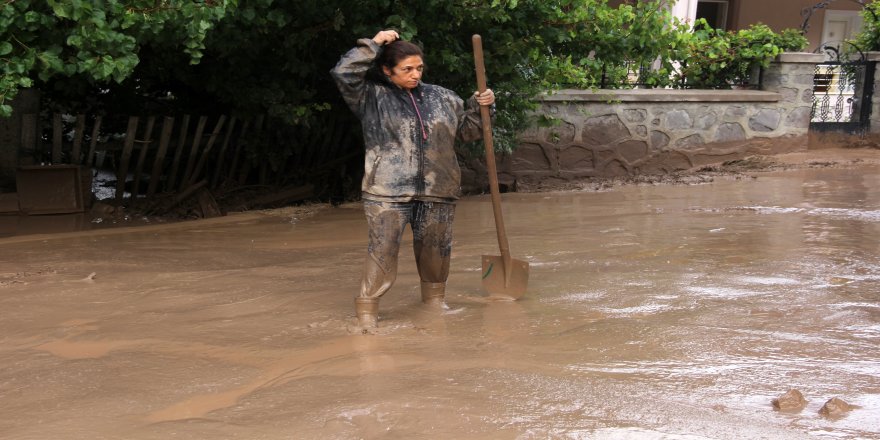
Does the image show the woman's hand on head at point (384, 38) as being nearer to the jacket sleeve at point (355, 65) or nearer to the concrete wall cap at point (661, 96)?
the jacket sleeve at point (355, 65)

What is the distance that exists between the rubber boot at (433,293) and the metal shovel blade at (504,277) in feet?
1.06

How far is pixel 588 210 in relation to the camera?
7.86 metres

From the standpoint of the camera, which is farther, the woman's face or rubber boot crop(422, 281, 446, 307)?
rubber boot crop(422, 281, 446, 307)

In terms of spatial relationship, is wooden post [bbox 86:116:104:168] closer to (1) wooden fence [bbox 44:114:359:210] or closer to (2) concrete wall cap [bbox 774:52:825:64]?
(1) wooden fence [bbox 44:114:359:210]

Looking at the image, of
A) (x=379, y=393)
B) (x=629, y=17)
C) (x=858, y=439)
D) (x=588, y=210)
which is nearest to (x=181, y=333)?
(x=379, y=393)

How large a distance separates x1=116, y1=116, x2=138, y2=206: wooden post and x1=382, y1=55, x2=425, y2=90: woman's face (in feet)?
13.6

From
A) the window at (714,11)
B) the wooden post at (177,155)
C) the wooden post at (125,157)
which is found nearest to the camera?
the wooden post at (125,157)

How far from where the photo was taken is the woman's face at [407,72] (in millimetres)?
4211

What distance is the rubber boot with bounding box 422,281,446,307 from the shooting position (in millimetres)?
4598

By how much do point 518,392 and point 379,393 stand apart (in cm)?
52

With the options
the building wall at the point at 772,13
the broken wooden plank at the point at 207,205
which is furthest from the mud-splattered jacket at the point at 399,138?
the building wall at the point at 772,13

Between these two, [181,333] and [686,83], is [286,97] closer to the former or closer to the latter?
[181,333]

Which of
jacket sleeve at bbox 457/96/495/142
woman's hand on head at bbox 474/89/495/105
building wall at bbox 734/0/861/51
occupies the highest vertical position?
building wall at bbox 734/0/861/51

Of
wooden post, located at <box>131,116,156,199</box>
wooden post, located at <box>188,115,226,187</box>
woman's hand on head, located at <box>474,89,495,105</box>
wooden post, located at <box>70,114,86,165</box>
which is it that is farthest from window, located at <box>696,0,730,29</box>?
woman's hand on head, located at <box>474,89,495,105</box>
